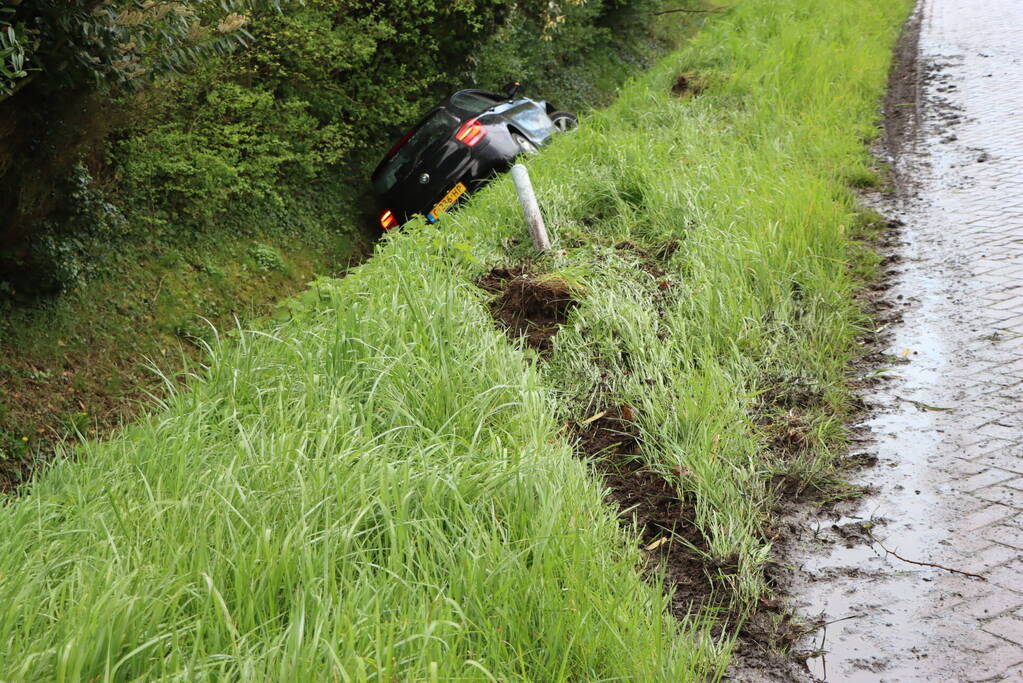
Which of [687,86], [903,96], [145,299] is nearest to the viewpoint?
[145,299]

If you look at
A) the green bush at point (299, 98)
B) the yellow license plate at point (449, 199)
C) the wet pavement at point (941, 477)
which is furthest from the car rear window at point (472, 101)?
the wet pavement at point (941, 477)

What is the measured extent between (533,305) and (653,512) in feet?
7.01

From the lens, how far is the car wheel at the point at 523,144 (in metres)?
10.8

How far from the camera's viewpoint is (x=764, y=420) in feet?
15.8

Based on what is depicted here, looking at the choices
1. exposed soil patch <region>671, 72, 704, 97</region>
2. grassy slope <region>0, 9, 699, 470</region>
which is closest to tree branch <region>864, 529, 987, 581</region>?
grassy slope <region>0, 9, 699, 470</region>

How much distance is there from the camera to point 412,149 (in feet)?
36.0

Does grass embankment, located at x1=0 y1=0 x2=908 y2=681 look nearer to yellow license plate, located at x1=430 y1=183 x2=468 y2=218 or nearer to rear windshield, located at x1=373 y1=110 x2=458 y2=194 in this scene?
yellow license plate, located at x1=430 y1=183 x2=468 y2=218

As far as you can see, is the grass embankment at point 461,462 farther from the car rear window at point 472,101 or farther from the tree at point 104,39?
the car rear window at point 472,101

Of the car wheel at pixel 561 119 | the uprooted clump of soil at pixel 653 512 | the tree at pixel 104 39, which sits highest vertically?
the tree at pixel 104 39

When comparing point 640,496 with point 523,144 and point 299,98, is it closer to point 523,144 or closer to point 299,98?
point 523,144

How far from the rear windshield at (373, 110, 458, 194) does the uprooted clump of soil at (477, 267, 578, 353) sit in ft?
16.7

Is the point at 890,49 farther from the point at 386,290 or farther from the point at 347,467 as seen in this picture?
the point at 347,467

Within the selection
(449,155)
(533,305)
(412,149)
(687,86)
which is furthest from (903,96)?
(533,305)

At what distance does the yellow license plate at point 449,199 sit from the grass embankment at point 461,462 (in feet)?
7.23
